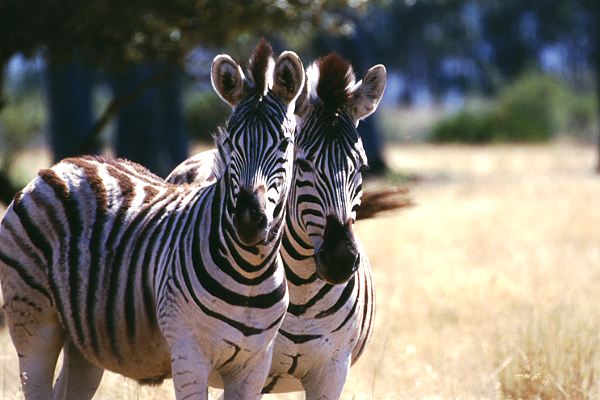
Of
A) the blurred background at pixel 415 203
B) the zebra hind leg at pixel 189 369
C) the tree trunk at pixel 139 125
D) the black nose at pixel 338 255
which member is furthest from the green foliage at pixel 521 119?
the zebra hind leg at pixel 189 369

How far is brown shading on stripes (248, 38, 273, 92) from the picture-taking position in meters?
4.59

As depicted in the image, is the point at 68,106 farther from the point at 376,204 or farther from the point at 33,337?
the point at 33,337

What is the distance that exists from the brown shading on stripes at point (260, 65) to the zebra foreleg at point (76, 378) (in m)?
1.97

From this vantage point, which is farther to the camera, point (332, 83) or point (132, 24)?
point (132, 24)

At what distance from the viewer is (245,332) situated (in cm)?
454

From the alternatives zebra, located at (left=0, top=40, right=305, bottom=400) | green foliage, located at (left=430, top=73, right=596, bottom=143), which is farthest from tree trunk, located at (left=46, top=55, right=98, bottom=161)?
green foliage, located at (left=430, top=73, right=596, bottom=143)

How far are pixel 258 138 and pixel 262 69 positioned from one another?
14.1 inches

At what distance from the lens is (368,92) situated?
5316 mm

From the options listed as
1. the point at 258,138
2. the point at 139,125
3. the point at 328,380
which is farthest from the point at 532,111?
the point at 258,138

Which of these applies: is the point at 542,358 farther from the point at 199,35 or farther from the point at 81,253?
the point at 199,35

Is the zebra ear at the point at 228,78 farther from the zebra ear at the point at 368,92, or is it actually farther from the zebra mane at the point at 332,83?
the zebra ear at the point at 368,92

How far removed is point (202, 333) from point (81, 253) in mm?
984

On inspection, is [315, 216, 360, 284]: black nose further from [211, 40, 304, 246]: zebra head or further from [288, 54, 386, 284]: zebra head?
[211, 40, 304, 246]: zebra head

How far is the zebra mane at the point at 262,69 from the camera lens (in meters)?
4.59
